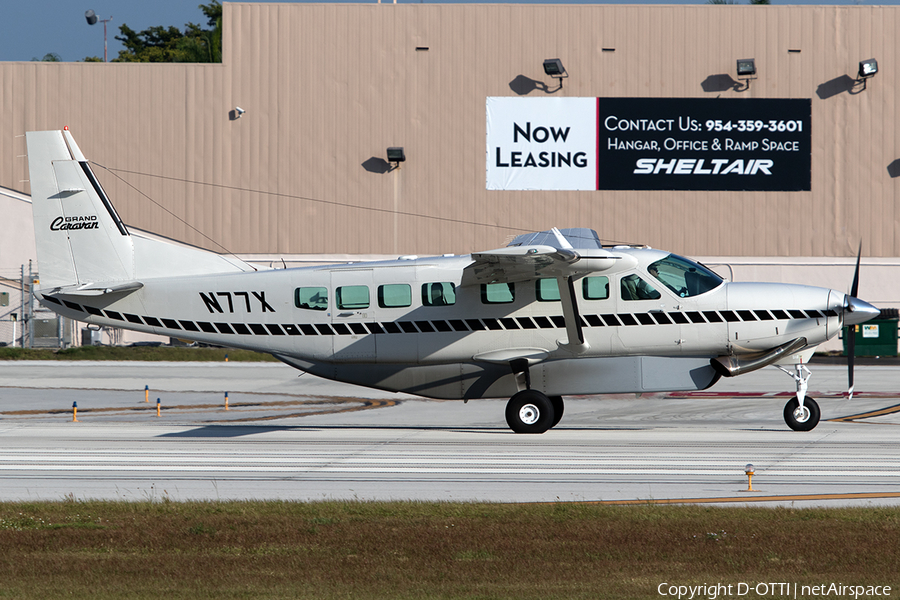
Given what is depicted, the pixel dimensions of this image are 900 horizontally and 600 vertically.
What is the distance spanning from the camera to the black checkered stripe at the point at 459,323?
1705cm

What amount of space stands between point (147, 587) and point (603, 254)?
11099 millimetres

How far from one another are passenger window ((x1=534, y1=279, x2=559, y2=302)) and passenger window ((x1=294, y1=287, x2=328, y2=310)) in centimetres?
420

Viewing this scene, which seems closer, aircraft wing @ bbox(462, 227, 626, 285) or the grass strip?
the grass strip

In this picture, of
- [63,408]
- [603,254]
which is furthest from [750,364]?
[63,408]

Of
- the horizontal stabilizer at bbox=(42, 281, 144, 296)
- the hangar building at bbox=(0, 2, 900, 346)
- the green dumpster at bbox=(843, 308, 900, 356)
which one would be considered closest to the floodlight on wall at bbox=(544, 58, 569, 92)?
the hangar building at bbox=(0, 2, 900, 346)

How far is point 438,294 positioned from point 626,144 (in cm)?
2595

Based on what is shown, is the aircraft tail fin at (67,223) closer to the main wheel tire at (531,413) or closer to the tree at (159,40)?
the main wheel tire at (531,413)

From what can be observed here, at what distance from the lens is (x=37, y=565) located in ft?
26.4

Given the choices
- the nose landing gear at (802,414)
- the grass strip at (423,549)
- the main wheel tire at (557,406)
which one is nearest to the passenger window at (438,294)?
the main wheel tire at (557,406)

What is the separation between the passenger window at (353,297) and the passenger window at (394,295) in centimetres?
29

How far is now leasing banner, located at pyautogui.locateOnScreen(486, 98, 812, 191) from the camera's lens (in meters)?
41.2

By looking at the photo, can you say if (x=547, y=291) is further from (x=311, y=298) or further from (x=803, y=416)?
(x=803, y=416)

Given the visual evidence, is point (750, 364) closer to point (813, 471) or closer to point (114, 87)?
point (813, 471)

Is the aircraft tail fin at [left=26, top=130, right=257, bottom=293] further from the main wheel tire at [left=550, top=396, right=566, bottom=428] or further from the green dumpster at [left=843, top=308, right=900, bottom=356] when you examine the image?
the green dumpster at [left=843, top=308, right=900, bottom=356]
